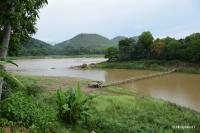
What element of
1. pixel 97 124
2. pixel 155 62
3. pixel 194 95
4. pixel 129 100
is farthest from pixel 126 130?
pixel 155 62

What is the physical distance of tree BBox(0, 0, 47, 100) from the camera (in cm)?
563

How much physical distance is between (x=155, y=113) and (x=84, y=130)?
439cm

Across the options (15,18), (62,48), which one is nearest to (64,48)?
(62,48)

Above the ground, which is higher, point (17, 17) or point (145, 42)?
point (145, 42)

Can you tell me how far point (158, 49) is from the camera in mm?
42344

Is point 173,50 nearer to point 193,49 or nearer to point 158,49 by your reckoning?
point 158,49

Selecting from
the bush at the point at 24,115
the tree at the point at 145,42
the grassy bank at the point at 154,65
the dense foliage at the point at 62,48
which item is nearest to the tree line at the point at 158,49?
the tree at the point at 145,42

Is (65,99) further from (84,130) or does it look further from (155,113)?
(155,113)

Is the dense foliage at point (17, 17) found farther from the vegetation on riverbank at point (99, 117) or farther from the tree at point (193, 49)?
the tree at point (193, 49)

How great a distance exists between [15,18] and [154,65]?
35230mm

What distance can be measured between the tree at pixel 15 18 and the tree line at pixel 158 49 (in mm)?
32354

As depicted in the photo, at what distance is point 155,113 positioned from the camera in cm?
1122

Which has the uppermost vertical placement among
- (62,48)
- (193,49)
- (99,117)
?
(62,48)

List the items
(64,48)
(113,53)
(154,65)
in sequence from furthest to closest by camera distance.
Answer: (64,48), (113,53), (154,65)
